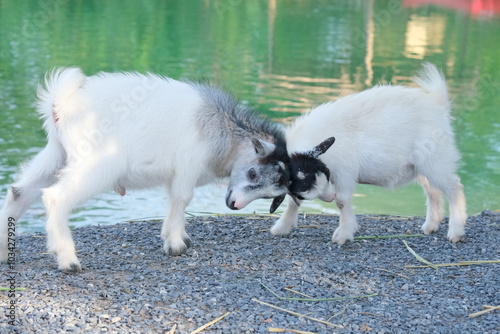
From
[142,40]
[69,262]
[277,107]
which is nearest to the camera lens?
[69,262]

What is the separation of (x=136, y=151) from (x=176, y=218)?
2.00 feet

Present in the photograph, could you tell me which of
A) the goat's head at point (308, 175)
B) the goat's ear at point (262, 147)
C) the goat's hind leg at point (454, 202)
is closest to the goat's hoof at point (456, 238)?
the goat's hind leg at point (454, 202)

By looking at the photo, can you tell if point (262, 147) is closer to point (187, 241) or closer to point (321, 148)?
point (321, 148)

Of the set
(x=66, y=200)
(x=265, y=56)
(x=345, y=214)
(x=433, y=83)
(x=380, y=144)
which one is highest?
(x=433, y=83)

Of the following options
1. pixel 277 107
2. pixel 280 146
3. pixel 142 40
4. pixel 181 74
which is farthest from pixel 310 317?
pixel 142 40

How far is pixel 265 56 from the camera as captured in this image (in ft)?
63.3

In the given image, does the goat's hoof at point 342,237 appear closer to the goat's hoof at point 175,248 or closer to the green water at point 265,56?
the goat's hoof at point 175,248

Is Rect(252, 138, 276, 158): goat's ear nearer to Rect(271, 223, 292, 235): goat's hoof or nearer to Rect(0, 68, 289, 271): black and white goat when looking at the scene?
Rect(0, 68, 289, 271): black and white goat

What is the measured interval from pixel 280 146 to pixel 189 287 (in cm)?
143

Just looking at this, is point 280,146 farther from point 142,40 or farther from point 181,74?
point 142,40

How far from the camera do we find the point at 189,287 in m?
5.05

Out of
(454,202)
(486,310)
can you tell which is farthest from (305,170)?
(486,310)

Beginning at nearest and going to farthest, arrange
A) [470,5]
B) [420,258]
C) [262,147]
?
[262,147], [420,258], [470,5]

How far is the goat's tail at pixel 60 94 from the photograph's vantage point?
18.2ft
